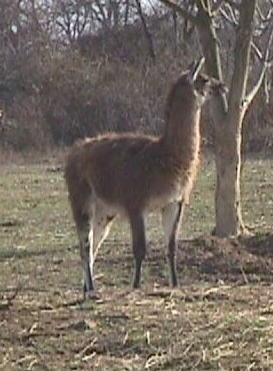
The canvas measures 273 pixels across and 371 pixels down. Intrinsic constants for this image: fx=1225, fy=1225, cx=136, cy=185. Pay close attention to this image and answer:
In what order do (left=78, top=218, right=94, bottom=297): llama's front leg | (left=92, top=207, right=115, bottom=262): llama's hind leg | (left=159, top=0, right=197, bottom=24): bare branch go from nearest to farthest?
(left=78, top=218, right=94, bottom=297): llama's front leg < (left=92, top=207, right=115, bottom=262): llama's hind leg < (left=159, top=0, right=197, bottom=24): bare branch

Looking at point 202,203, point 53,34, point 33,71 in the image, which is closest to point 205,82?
point 202,203

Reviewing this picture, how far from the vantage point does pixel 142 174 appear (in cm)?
1175

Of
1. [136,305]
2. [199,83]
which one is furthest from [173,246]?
[136,305]

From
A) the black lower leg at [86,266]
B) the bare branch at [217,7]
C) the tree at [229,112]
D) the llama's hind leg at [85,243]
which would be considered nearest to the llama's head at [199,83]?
the llama's hind leg at [85,243]

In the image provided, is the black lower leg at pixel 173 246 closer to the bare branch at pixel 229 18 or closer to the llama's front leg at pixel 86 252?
the llama's front leg at pixel 86 252

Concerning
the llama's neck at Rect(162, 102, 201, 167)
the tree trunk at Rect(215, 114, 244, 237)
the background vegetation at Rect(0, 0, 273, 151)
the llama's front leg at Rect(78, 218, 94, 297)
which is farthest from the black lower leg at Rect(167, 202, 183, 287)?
the background vegetation at Rect(0, 0, 273, 151)

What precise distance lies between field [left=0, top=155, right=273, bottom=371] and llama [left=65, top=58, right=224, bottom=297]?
1.89ft

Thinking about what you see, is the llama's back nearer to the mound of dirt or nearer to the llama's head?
the llama's head

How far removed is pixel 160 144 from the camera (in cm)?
1191

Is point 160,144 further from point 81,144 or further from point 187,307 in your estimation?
point 187,307

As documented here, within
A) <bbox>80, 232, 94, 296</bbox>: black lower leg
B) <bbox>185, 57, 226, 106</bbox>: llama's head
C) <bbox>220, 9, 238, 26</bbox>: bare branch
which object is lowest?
<bbox>80, 232, 94, 296</bbox>: black lower leg

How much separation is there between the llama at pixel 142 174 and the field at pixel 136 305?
58 cm

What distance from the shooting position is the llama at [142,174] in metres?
11.7

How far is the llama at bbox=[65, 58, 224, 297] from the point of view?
38.4 ft
